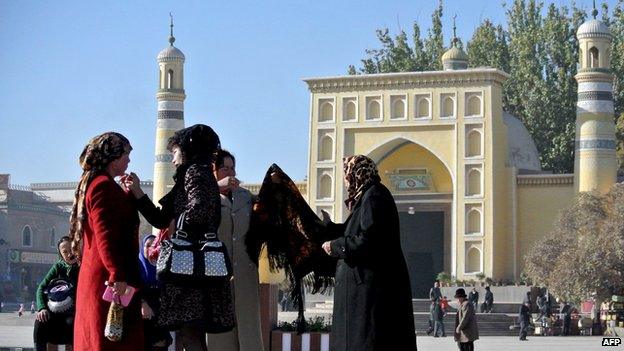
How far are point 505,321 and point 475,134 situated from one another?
26.1ft

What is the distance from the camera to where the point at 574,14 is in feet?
162

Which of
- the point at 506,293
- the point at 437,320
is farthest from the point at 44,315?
the point at 506,293

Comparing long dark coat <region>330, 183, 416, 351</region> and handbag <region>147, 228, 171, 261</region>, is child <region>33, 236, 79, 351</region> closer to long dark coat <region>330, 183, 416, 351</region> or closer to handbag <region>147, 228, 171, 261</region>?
handbag <region>147, 228, 171, 261</region>

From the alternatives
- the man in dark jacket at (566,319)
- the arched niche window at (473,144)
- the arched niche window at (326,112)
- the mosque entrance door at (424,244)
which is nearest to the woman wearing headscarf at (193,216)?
the man in dark jacket at (566,319)

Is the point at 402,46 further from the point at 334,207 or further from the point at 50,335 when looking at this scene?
the point at 50,335

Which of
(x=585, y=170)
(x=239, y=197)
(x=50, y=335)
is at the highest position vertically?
(x=585, y=170)

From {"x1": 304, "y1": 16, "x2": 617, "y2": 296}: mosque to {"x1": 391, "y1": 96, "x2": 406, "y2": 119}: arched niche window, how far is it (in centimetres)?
3

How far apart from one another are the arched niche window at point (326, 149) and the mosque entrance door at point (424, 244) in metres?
2.57

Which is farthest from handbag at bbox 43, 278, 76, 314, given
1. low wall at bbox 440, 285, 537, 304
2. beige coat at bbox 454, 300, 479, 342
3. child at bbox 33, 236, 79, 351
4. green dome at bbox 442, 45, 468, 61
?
green dome at bbox 442, 45, 468, 61

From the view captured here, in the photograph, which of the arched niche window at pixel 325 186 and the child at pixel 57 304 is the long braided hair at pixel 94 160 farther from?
the arched niche window at pixel 325 186

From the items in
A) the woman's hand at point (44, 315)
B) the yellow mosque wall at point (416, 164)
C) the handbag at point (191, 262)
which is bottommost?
the woman's hand at point (44, 315)

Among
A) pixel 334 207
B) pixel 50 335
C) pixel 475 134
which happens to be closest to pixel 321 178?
pixel 334 207

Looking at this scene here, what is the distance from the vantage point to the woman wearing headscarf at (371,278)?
7973 mm

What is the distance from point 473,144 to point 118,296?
3331 centimetres
